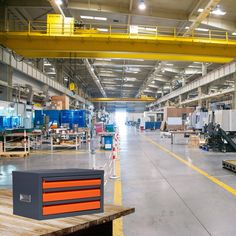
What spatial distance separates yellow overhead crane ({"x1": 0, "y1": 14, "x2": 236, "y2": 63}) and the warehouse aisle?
6733mm

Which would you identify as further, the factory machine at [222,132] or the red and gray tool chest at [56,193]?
the factory machine at [222,132]

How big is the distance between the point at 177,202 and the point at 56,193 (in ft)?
12.3

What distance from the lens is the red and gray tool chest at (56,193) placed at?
2064 millimetres

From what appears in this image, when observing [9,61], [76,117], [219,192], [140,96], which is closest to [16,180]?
[219,192]

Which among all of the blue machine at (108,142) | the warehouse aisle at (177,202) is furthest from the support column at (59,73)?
the warehouse aisle at (177,202)

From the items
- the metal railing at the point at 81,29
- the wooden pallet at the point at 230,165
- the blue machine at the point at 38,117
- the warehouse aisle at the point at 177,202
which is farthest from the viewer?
the blue machine at the point at 38,117

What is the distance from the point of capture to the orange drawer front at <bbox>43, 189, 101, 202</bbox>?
208 centimetres

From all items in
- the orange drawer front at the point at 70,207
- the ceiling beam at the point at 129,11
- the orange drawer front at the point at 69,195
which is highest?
the ceiling beam at the point at 129,11

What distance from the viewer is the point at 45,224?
201cm

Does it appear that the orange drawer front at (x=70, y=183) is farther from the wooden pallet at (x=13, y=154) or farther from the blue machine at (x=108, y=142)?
the blue machine at (x=108, y=142)

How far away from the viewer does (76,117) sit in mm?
17719

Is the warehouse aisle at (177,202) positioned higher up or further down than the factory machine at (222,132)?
further down

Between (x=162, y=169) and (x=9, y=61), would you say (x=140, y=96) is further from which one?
(x=162, y=169)

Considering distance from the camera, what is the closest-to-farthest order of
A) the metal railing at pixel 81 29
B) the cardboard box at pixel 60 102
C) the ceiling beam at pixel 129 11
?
the metal railing at pixel 81 29 < the ceiling beam at pixel 129 11 < the cardboard box at pixel 60 102
